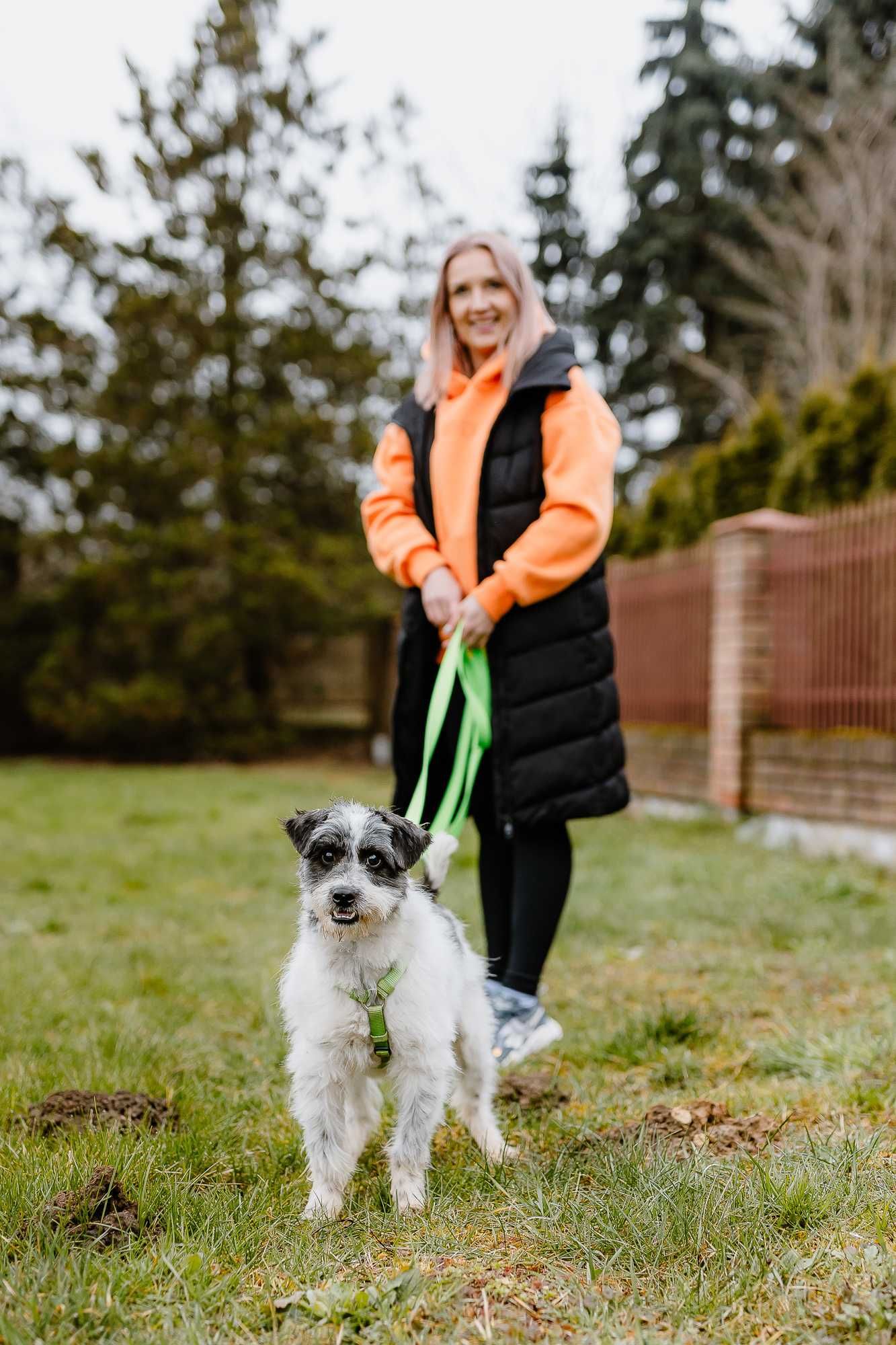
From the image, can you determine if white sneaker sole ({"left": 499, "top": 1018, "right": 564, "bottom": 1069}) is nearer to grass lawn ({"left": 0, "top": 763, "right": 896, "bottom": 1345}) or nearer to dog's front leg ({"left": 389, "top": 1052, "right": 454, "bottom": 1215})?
grass lawn ({"left": 0, "top": 763, "right": 896, "bottom": 1345})

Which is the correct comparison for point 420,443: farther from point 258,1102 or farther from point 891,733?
point 891,733

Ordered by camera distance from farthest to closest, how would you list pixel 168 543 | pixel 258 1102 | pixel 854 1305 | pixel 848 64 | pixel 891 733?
1. pixel 848 64
2. pixel 168 543
3. pixel 891 733
4. pixel 258 1102
5. pixel 854 1305

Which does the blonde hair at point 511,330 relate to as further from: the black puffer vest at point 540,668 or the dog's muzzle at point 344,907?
the dog's muzzle at point 344,907

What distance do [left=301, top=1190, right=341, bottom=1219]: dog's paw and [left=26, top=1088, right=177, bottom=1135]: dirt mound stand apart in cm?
55

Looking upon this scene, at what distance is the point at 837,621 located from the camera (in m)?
8.16

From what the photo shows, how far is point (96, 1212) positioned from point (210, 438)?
15.6 m

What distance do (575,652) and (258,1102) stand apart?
1666 mm

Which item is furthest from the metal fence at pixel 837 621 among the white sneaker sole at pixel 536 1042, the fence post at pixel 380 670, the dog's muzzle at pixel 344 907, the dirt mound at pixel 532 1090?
the fence post at pixel 380 670

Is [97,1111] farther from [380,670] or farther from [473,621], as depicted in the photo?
[380,670]

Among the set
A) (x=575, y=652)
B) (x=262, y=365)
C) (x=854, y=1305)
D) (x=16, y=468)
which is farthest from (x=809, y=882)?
(x=16, y=468)

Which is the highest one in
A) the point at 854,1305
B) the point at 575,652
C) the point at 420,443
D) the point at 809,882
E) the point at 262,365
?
the point at 262,365

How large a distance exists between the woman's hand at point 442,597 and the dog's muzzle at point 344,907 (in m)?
1.21

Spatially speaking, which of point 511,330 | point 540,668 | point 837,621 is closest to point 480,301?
point 511,330

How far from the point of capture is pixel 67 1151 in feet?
8.13
